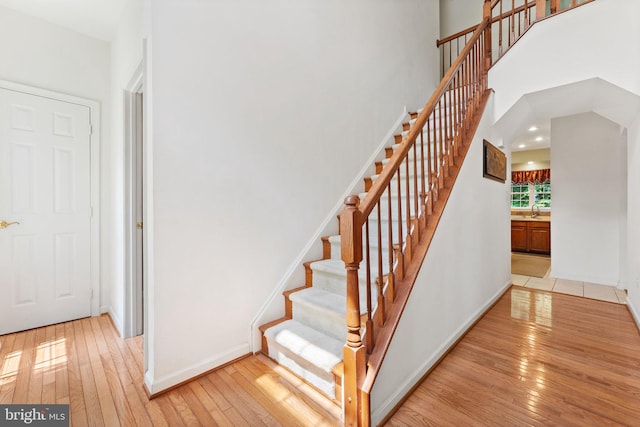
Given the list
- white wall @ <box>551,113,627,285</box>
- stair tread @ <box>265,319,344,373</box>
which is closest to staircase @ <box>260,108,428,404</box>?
stair tread @ <box>265,319,344,373</box>

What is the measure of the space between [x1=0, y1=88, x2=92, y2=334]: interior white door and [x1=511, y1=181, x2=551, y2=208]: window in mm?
8979

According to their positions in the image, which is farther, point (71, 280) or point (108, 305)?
point (108, 305)

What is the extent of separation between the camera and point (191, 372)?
5.81 feet

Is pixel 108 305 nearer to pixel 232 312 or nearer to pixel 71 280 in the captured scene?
pixel 71 280

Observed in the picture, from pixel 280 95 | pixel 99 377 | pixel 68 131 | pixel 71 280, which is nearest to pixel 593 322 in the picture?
pixel 280 95

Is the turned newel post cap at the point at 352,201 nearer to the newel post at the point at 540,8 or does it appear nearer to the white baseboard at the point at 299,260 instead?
the white baseboard at the point at 299,260

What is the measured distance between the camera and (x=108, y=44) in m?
2.99

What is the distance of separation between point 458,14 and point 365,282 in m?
5.75

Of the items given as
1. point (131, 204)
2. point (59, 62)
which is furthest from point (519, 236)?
point (59, 62)

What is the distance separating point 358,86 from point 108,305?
139 inches

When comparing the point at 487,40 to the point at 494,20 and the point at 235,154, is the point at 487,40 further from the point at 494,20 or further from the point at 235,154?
the point at 235,154

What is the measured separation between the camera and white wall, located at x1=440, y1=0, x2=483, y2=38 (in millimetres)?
5008

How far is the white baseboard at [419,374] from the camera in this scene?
1462 mm

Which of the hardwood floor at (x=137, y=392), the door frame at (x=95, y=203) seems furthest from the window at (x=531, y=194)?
the door frame at (x=95, y=203)
